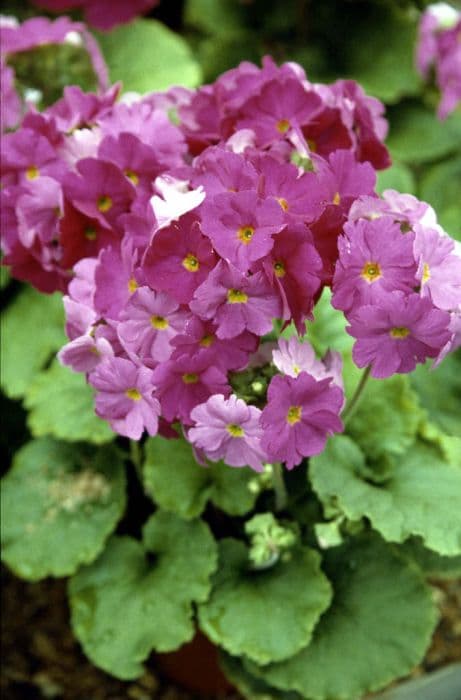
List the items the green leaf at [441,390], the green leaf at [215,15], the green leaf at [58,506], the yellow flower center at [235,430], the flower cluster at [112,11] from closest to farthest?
the yellow flower center at [235,430], the green leaf at [58,506], the green leaf at [441,390], the flower cluster at [112,11], the green leaf at [215,15]

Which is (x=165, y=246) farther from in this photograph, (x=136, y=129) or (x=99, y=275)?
(x=136, y=129)

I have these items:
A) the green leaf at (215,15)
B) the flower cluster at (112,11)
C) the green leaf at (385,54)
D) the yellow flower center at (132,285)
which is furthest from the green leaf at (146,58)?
the yellow flower center at (132,285)

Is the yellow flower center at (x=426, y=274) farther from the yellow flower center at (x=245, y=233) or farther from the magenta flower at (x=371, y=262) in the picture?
the yellow flower center at (x=245, y=233)

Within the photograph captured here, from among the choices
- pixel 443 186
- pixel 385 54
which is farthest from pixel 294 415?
pixel 385 54

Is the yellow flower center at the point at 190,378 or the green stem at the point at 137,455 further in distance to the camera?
the green stem at the point at 137,455

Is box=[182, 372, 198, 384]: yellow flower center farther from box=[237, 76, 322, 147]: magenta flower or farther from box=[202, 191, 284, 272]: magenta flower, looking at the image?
box=[237, 76, 322, 147]: magenta flower

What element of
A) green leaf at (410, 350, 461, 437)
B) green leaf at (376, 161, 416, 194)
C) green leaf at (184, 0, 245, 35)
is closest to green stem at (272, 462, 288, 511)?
green leaf at (410, 350, 461, 437)

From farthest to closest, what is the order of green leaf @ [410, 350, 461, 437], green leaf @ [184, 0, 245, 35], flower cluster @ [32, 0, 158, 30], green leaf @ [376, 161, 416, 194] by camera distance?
green leaf @ [184, 0, 245, 35] < flower cluster @ [32, 0, 158, 30] < green leaf @ [376, 161, 416, 194] < green leaf @ [410, 350, 461, 437]

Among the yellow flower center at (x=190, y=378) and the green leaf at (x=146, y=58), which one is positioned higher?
the yellow flower center at (x=190, y=378)

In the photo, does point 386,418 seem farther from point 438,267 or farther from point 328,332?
point 438,267
